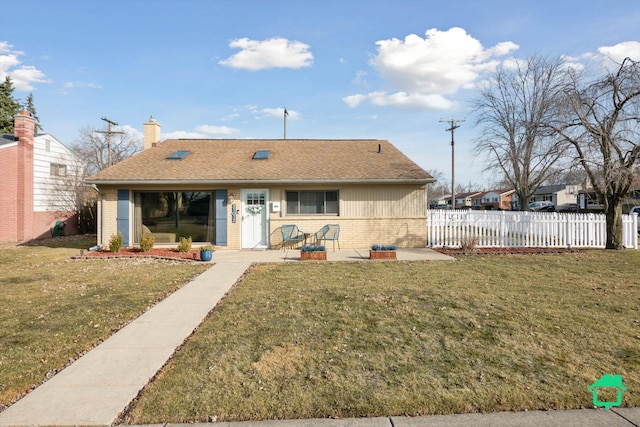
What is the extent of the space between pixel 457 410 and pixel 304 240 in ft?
34.1

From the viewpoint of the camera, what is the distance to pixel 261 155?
15.2m

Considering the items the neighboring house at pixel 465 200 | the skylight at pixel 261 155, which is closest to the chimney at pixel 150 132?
the skylight at pixel 261 155

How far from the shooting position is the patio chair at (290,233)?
Result: 520 inches

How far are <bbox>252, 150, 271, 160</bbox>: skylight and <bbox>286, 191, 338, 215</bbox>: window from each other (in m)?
2.46

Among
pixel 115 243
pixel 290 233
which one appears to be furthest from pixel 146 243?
pixel 290 233

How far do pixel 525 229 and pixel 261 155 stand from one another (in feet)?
35.7

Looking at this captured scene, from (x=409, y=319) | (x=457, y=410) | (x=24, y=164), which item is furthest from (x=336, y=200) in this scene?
(x=24, y=164)

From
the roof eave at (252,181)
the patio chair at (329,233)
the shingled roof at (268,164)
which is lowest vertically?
the patio chair at (329,233)

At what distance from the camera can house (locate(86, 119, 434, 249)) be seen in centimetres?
1309

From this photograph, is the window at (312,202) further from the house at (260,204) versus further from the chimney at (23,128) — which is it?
the chimney at (23,128)

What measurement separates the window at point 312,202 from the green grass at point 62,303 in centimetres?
451

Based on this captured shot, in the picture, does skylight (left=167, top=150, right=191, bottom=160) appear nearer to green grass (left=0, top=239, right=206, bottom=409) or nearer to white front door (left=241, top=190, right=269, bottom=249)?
white front door (left=241, top=190, right=269, bottom=249)

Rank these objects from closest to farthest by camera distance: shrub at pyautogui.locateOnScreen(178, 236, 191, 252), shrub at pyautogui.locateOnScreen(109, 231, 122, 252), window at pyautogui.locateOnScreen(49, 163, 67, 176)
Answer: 1. shrub at pyautogui.locateOnScreen(109, 231, 122, 252)
2. shrub at pyautogui.locateOnScreen(178, 236, 191, 252)
3. window at pyautogui.locateOnScreen(49, 163, 67, 176)

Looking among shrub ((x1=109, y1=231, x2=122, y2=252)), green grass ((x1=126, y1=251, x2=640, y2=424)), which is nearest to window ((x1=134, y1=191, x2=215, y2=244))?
shrub ((x1=109, y1=231, x2=122, y2=252))
